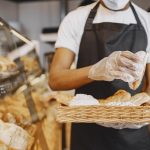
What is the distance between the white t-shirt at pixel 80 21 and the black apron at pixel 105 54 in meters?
0.02

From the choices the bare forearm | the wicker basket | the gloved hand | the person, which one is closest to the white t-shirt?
the person

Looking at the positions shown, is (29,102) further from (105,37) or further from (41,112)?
(105,37)

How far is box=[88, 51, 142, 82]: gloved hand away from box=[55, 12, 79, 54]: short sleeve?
228 mm

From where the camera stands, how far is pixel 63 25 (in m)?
1.22

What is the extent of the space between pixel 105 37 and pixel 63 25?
0.55 feet

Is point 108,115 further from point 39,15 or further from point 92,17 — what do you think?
point 39,15

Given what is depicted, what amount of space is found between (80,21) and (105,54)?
6.4 inches

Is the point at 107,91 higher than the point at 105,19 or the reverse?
the reverse

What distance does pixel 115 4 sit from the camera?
1.21 meters

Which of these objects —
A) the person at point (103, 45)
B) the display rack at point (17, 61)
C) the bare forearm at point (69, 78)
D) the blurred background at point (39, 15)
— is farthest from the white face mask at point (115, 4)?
the blurred background at point (39, 15)

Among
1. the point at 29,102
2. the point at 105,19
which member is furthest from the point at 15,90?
the point at 105,19

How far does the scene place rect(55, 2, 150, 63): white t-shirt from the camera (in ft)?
3.94

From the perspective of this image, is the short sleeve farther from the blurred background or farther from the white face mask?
the blurred background

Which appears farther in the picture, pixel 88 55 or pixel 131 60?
pixel 88 55
